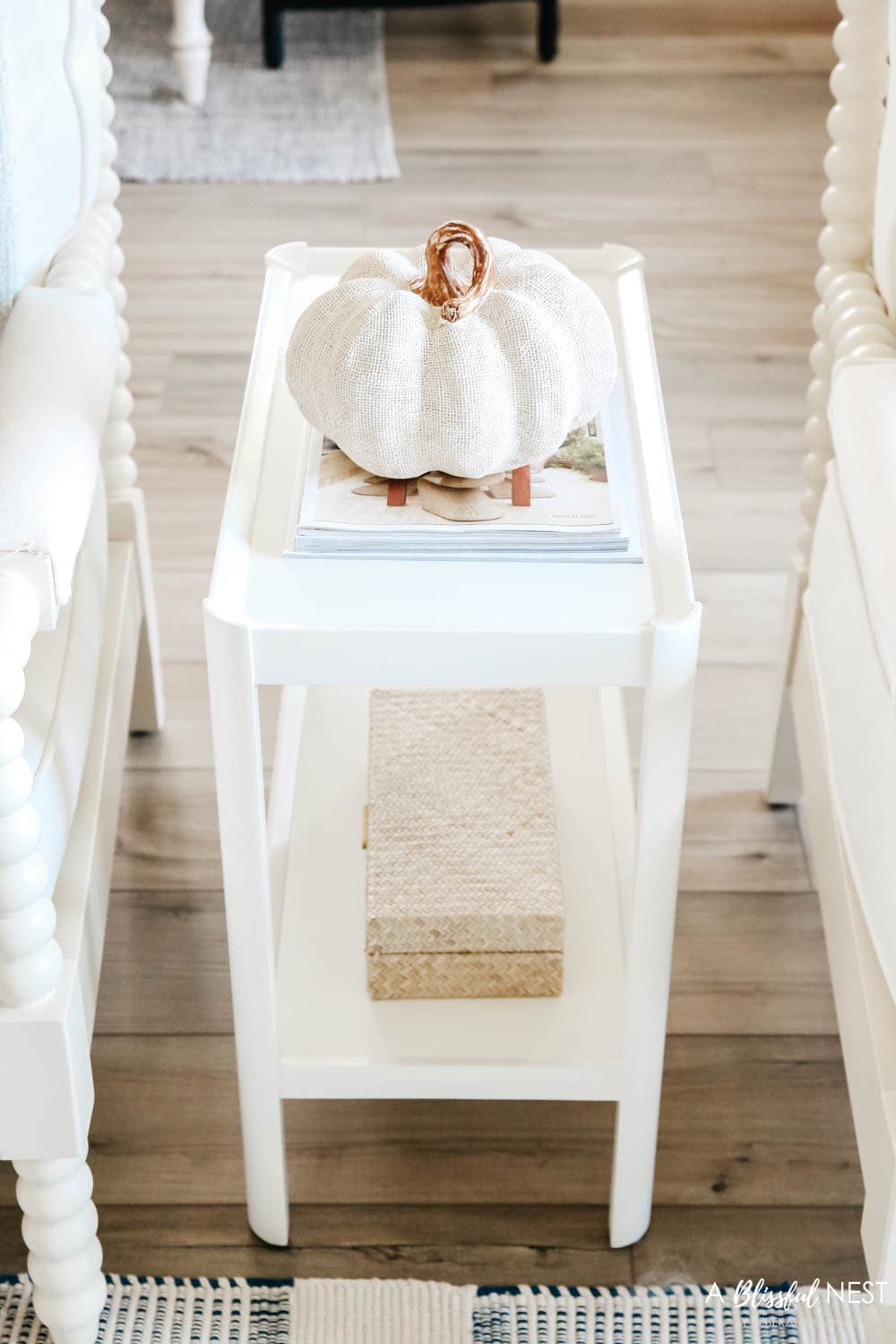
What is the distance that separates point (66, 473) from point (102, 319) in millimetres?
224

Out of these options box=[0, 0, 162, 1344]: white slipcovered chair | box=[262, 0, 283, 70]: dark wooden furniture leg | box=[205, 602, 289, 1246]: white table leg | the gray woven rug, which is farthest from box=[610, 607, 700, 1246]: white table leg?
box=[262, 0, 283, 70]: dark wooden furniture leg

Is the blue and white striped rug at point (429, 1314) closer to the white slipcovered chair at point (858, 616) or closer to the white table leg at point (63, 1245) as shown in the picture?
the white table leg at point (63, 1245)

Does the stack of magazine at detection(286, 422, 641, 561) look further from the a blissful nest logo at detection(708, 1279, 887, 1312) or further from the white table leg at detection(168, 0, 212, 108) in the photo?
the white table leg at detection(168, 0, 212, 108)

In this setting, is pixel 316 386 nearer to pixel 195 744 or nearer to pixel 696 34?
pixel 195 744

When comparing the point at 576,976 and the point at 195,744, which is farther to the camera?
the point at 195,744

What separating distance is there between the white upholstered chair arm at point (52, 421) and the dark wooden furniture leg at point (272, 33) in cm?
194

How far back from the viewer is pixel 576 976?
1202mm

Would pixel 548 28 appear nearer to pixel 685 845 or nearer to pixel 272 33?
pixel 272 33

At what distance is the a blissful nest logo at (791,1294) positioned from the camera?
1163mm

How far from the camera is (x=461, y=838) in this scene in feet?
4.08

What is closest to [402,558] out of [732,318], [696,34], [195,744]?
[195,744]

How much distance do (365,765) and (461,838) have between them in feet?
0.56

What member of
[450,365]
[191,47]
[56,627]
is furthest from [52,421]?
[191,47]

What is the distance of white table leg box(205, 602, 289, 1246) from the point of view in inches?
37.3
